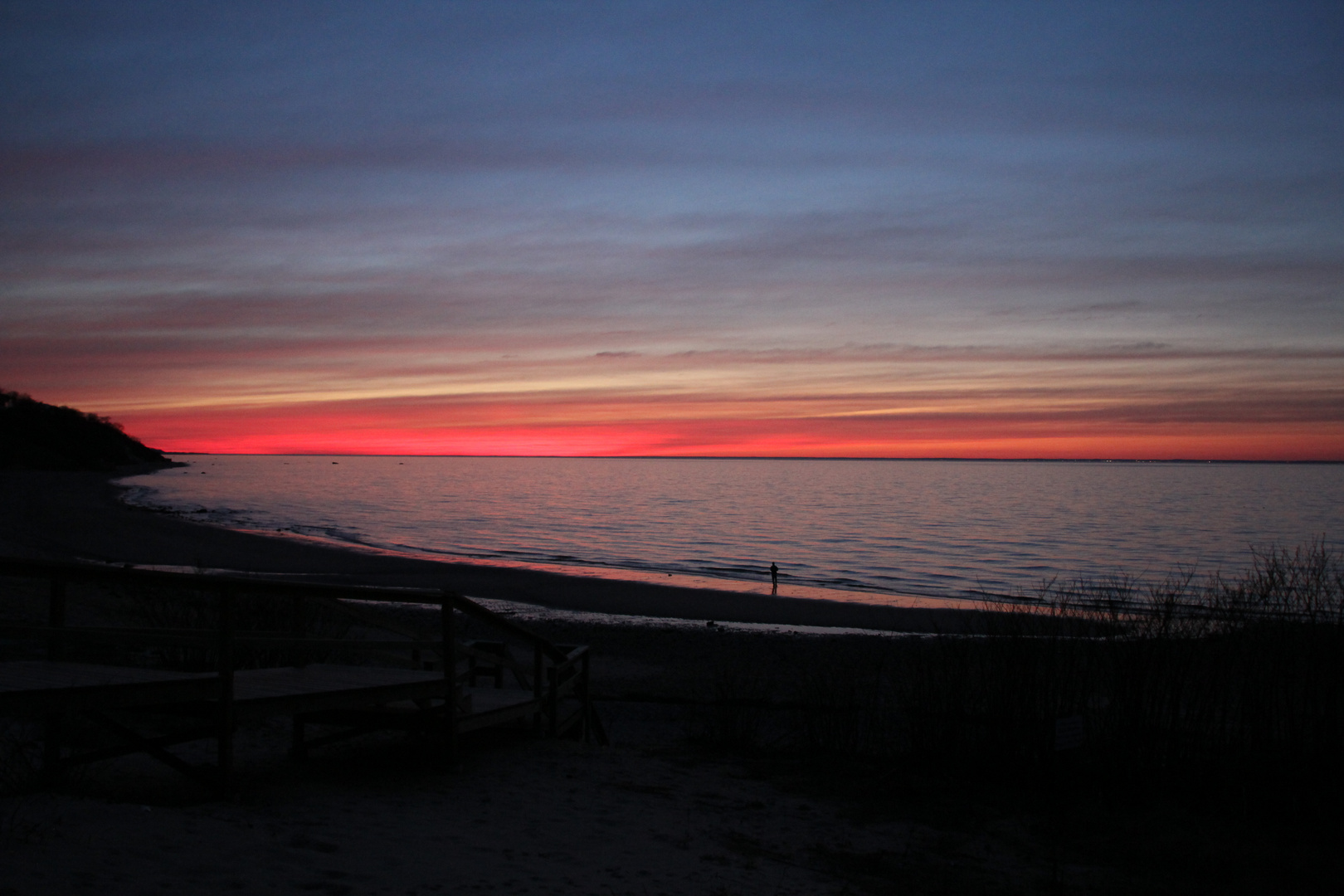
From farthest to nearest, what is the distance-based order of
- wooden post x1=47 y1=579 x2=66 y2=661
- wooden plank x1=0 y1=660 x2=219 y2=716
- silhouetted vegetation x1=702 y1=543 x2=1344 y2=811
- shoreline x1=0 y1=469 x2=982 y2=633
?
shoreline x1=0 y1=469 x2=982 y2=633 → silhouetted vegetation x1=702 y1=543 x2=1344 y2=811 → wooden post x1=47 y1=579 x2=66 y2=661 → wooden plank x1=0 y1=660 x2=219 y2=716

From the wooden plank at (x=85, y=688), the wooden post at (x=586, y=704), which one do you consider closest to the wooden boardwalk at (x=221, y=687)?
the wooden plank at (x=85, y=688)

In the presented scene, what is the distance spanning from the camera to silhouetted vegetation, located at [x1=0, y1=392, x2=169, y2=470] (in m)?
109

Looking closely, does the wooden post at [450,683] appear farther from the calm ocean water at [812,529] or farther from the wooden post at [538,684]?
the calm ocean water at [812,529]

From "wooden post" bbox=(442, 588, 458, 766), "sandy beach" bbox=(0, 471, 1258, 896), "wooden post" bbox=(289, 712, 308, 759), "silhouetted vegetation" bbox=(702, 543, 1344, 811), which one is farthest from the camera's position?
"silhouetted vegetation" bbox=(702, 543, 1344, 811)

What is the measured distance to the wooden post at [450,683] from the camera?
7.89 m

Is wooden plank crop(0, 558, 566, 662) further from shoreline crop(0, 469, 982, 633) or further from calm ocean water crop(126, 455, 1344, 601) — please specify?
calm ocean water crop(126, 455, 1344, 601)

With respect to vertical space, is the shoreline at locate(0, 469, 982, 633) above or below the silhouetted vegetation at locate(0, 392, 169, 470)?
below

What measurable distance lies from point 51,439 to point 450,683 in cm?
14047

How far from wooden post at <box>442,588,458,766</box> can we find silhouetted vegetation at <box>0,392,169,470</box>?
118m

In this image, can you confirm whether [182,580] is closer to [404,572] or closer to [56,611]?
[56,611]

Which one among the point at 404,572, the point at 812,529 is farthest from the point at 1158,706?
the point at 812,529

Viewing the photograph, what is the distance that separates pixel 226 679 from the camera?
6461mm

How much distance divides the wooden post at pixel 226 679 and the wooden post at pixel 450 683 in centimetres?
179

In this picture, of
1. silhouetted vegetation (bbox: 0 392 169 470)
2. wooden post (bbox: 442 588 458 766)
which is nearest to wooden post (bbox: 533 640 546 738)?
wooden post (bbox: 442 588 458 766)
